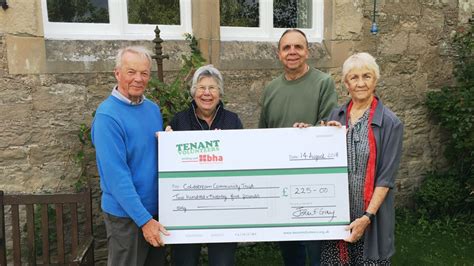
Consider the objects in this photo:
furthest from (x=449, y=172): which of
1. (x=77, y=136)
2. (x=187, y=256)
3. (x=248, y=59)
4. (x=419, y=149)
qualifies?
(x=77, y=136)

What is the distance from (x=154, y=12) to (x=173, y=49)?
1.33 feet

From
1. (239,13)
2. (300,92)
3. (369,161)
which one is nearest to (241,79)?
(239,13)

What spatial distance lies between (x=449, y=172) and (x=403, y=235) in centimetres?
118

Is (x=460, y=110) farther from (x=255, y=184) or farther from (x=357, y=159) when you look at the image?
(x=255, y=184)

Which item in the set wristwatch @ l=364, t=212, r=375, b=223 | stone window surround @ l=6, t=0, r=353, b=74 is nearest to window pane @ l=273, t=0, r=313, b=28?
stone window surround @ l=6, t=0, r=353, b=74

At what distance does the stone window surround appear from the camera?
3.27 meters

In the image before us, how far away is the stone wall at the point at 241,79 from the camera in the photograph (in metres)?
3.33

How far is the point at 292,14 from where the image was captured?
4.69 m

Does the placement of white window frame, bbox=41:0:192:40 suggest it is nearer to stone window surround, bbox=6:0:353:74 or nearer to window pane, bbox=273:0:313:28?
stone window surround, bbox=6:0:353:74

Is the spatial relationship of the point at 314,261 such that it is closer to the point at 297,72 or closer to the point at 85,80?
the point at 297,72

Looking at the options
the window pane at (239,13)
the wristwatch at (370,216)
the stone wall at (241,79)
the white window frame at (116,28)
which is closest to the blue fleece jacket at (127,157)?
the wristwatch at (370,216)

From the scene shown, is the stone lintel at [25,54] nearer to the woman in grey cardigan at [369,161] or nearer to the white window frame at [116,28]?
the white window frame at [116,28]

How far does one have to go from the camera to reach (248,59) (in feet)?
13.7

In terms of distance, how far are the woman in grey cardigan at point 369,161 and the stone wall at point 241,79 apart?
6.31 ft
